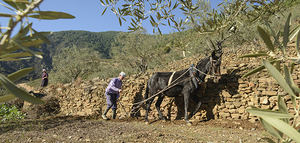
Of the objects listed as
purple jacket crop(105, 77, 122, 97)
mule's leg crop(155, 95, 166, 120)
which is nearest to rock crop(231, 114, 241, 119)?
mule's leg crop(155, 95, 166, 120)

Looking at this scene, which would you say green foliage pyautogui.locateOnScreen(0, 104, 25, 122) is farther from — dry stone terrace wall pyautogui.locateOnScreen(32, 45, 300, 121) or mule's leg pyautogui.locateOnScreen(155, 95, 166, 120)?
mule's leg pyautogui.locateOnScreen(155, 95, 166, 120)

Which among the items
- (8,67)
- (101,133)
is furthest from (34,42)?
(8,67)

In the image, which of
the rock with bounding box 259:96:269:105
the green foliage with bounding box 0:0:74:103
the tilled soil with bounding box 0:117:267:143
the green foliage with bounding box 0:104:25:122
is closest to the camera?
the green foliage with bounding box 0:0:74:103

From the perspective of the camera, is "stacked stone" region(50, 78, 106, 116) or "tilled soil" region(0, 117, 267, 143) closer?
"tilled soil" region(0, 117, 267, 143)

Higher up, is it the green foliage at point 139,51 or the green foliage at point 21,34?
the green foliage at point 139,51

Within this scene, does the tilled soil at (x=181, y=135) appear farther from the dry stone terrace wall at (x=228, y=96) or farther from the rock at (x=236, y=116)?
the dry stone terrace wall at (x=228, y=96)

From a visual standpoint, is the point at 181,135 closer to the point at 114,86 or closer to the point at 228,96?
the point at 228,96

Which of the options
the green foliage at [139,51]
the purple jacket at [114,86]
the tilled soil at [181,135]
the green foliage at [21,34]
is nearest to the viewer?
the green foliage at [21,34]

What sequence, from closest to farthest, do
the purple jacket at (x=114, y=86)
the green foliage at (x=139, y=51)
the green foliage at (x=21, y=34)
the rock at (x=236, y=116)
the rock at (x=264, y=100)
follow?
1. the green foliage at (x=21, y=34)
2. the rock at (x=264, y=100)
3. the rock at (x=236, y=116)
4. the purple jacket at (x=114, y=86)
5. the green foliage at (x=139, y=51)

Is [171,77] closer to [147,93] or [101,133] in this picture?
[147,93]

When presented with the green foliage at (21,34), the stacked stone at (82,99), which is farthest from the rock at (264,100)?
the stacked stone at (82,99)

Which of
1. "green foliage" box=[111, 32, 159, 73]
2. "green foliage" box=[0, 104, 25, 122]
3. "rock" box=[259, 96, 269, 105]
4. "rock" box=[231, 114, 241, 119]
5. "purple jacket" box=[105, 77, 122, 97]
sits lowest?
"green foliage" box=[0, 104, 25, 122]

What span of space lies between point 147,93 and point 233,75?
2700 millimetres

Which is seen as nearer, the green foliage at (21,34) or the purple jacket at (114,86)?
the green foliage at (21,34)
